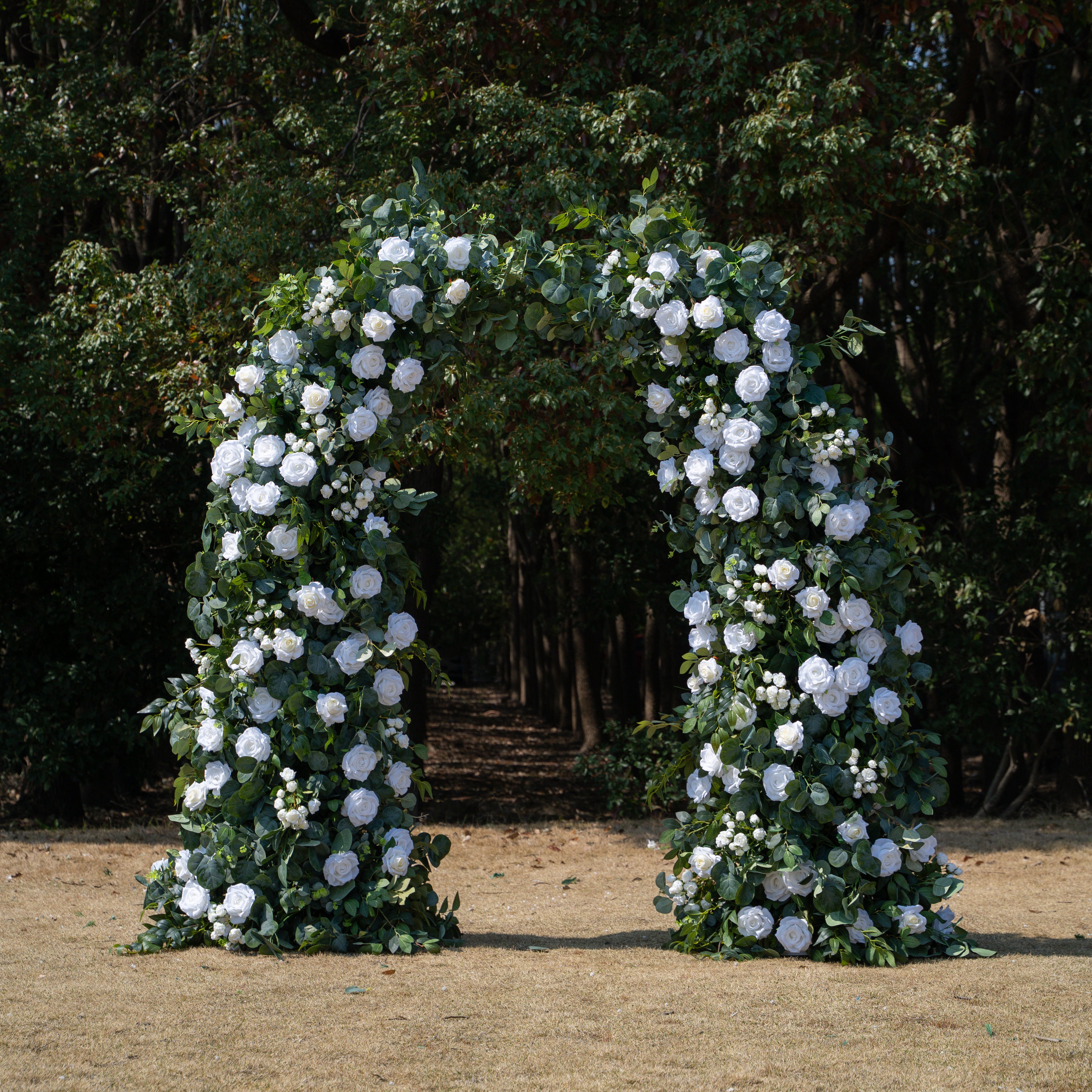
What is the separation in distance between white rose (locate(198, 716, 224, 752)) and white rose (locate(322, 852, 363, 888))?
27.9 inches

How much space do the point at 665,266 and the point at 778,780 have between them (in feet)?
7.68

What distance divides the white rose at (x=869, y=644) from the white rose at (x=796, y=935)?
118cm

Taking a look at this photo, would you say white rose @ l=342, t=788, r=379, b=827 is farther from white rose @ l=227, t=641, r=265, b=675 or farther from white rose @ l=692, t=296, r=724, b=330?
white rose @ l=692, t=296, r=724, b=330

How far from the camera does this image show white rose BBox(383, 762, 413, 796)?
519cm

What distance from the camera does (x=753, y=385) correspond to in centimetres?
495

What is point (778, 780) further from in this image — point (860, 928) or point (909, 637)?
point (909, 637)

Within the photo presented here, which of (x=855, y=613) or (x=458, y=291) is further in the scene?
(x=458, y=291)

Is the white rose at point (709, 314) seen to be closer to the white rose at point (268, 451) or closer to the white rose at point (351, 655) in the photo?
the white rose at point (268, 451)

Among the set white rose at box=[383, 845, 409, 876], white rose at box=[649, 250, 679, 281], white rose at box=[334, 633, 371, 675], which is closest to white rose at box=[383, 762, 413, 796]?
white rose at box=[383, 845, 409, 876]

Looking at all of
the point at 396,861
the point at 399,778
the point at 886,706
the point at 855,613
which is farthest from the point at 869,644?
the point at 396,861

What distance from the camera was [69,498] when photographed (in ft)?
36.1

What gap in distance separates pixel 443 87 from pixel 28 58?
20.7ft

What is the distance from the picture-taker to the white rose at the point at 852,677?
4828mm

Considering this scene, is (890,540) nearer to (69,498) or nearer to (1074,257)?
(1074,257)
